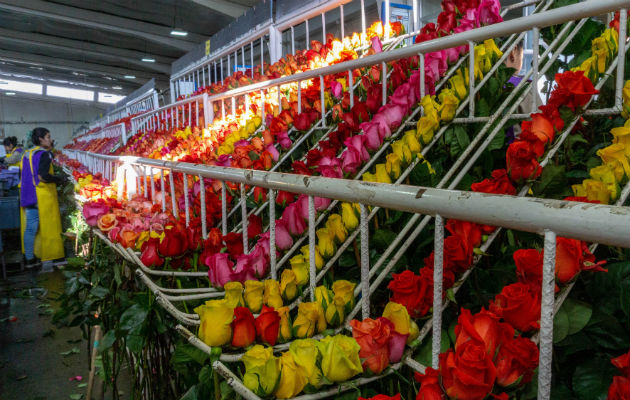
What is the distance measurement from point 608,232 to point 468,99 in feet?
3.04

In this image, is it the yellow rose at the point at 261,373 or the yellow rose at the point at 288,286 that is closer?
the yellow rose at the point at 261,373

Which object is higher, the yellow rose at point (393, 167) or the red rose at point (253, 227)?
the yellow rose at point (393, 167)

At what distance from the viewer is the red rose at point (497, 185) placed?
76 centimetres

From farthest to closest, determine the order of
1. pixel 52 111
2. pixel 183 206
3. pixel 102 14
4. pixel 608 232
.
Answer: pixel 52 111 → pixel 102 14 → pixel 183 206 → pixel 608 232

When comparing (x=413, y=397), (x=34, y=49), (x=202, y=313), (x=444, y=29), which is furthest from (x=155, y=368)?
(x=34, y=49)

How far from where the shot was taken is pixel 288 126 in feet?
5.94

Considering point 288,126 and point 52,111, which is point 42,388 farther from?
point 52,111

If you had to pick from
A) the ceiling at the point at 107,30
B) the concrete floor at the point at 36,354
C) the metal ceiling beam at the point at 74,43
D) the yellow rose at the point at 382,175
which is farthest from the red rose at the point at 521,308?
the metal ceiling beam at the point at 74,43

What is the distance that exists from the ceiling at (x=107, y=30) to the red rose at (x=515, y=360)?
7580 mm

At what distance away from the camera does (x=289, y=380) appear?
1.94 feet

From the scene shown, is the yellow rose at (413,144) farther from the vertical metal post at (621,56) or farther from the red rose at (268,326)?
the red rose at (268,326)

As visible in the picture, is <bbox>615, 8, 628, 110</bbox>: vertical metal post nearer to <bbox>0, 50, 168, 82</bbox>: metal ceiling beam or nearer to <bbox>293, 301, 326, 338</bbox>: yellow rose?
<bbox>293, 301, 326, 338</bbox>: yellow rose

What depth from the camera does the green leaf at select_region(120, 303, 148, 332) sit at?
1.02m

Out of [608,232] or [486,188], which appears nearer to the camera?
[608,232]
